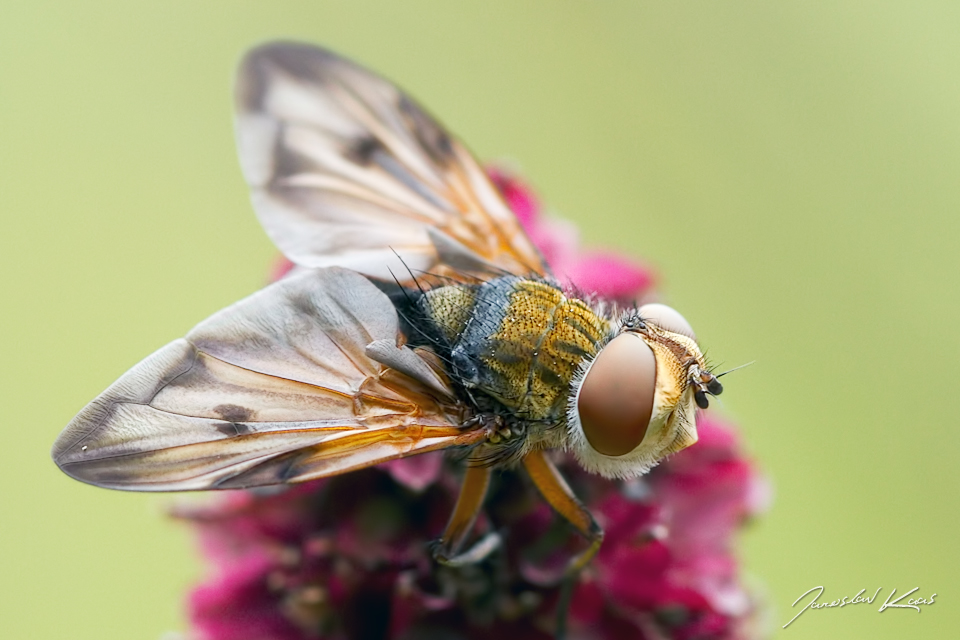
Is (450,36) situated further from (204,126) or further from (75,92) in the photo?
(75,92)

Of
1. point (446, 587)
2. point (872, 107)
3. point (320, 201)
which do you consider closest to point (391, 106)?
point (320, 201)

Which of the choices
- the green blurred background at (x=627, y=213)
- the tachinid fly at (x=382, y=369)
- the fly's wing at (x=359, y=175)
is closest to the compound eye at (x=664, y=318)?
the tachinid fly at (x=382, y=369)

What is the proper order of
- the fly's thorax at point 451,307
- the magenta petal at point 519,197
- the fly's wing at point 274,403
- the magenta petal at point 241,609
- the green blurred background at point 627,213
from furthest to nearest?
the green blurred background at point 627,213 → the magenta petal at point 519,197 → the magenta petal at point 241,609 → the fly's thorax at point 451,307 → the fly's wing at point 274,403

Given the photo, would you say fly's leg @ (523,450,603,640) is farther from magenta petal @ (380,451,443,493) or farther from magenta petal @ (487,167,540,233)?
magenta petal @ (487,167,540,233)

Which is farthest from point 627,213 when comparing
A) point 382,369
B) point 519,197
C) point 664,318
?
point 382,369

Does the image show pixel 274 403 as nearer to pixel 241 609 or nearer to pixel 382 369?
pixel 382 369

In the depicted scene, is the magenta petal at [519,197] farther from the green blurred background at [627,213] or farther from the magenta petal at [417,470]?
the green blurred background at [627,213]

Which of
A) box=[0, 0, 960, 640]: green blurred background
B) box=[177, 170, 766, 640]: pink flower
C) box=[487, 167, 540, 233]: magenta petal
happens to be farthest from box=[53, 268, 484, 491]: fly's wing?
box=[0, 0, 960, 640]: green blurred background
